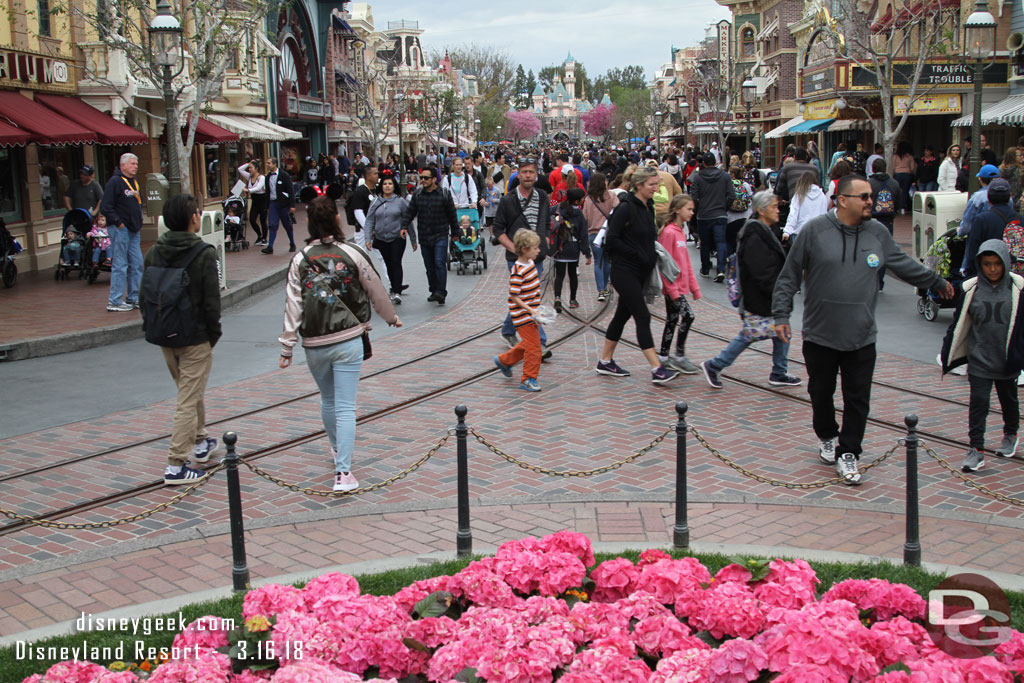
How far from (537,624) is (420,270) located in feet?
47.0

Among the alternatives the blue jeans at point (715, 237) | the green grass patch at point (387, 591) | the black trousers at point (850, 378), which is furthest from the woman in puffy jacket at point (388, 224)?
the green grass patch at point (387, 591)

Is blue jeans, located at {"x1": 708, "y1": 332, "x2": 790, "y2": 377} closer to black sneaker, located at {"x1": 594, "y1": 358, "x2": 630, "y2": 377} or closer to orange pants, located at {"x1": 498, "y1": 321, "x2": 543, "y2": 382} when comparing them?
black sneaker, located at {"x1": 594, "y1": 358, "x2": 630, "y2": 377}

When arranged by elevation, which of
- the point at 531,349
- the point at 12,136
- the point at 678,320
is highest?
the point at 12,136

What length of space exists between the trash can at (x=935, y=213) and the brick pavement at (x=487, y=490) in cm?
436

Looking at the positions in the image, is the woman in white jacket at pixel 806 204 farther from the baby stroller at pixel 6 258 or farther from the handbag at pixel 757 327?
the baby stroller at pixel 6 258

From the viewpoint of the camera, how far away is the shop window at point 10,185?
59.0 ft

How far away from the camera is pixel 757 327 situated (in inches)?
349

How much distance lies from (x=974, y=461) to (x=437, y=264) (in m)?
8.50

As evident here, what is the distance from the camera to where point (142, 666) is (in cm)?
409

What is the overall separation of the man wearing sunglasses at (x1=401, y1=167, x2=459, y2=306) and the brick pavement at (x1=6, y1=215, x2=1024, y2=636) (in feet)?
14.3

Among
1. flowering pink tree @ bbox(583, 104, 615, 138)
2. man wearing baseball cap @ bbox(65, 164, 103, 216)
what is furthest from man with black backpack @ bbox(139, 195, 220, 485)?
flowering pink tree @ bbox(583, 104, 615, 138)

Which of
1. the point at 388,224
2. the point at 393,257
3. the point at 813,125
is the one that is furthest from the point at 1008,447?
the point at 813,125

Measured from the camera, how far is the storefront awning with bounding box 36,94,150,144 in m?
19.4

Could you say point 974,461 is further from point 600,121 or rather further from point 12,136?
point 600,121
